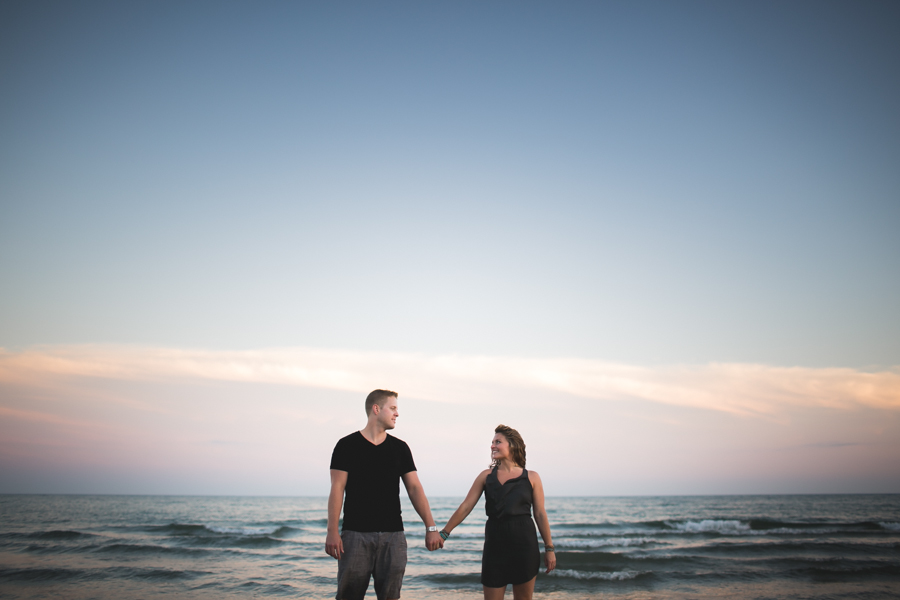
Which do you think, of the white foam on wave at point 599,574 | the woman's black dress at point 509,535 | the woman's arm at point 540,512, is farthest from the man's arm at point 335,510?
the white foam on wave at point 599,574

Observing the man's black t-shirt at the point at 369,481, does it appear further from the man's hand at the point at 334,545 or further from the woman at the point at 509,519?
the woman at the point at 509,519

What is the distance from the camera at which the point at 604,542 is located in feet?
66.3

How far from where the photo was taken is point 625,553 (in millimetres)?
16828

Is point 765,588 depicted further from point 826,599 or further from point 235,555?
point 235,555

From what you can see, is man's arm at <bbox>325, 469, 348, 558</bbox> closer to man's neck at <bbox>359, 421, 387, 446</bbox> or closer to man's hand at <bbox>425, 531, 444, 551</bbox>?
man's neck at <bbox>359, 421, 387, 446</bbox>

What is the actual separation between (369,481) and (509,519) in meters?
1.33

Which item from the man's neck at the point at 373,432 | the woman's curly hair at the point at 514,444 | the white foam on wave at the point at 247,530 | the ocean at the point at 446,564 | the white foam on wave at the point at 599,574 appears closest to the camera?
the man's neck at the point at 373,432

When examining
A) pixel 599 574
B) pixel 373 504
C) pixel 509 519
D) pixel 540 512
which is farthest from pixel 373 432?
pixel 599 574

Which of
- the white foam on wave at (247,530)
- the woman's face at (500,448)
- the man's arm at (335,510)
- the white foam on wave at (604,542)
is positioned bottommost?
the white foam on wave at (247,530)

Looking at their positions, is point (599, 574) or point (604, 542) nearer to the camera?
point (599, 574)

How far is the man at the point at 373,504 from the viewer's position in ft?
14.1

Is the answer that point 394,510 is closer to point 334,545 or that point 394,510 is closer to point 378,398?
point 334,545

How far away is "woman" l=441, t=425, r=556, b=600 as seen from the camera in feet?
14.9

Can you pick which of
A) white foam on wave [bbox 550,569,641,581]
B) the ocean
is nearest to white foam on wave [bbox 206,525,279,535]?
the ocean
